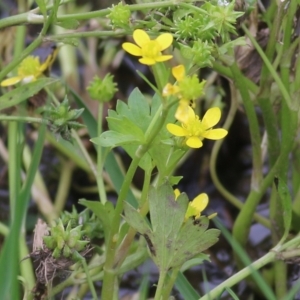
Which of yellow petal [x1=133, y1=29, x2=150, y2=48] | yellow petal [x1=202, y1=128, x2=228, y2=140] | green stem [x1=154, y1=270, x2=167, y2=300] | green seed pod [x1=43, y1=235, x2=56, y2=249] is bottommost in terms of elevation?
green stem [x1=154, y1=270, x2=167, y2=300]

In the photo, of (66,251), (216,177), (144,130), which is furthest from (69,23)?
(216,177)

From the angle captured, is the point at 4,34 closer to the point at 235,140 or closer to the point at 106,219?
the point at 235,140

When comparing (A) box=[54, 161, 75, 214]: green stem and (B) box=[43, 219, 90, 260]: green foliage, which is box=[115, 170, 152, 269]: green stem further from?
(A) box=[54, 161, 75, 214]: green stem

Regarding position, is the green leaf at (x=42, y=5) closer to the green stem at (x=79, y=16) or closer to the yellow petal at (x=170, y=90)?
the green stem at (x=79, y=16)

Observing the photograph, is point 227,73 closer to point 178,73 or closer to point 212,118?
point 212,118

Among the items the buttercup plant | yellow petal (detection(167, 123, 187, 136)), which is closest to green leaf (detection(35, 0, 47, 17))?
the buttercup plant

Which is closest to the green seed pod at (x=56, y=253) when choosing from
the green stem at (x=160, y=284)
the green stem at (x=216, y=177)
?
the green stem at (x=160, y=284)
